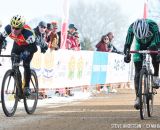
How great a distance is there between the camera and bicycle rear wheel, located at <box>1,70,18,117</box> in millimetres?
12000

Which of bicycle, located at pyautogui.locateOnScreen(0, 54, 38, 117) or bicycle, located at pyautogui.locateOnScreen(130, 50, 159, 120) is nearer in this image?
bicycle, located at pyautogui.locateOnScreen(130, 50, 159, 120)

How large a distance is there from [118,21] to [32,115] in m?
104

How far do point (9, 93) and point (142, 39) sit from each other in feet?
8.58

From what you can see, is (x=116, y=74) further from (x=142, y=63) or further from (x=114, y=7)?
(x=114, y=7)

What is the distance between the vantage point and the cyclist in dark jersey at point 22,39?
482 inches

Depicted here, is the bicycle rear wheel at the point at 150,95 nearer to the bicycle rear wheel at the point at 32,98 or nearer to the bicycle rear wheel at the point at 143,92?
the bicycle rear wheel at the point at 143,92

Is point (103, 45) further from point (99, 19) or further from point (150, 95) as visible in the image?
point (99, 19)

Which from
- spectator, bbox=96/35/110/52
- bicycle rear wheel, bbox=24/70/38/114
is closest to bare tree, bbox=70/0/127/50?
spectator, bbox=96/35/110/52

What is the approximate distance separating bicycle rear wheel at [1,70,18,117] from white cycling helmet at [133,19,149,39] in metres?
2.41

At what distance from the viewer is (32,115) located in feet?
41.4

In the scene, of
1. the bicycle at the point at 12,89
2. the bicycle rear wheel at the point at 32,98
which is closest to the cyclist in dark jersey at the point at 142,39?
the bicycle at the point at 12,89

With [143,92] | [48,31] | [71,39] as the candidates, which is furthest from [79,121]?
[71,39]

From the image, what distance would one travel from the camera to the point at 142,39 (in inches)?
476

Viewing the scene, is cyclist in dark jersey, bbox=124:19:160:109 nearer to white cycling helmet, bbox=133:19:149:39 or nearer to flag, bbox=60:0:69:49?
white cycling helmet, bbox=133:19:149:39
